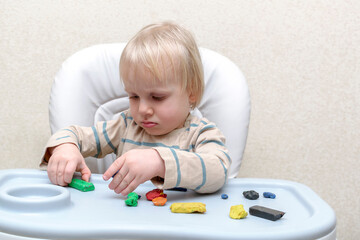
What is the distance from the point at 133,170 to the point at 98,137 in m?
Result: 0.27

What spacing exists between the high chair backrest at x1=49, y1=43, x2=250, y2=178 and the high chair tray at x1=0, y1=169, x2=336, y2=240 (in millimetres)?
227

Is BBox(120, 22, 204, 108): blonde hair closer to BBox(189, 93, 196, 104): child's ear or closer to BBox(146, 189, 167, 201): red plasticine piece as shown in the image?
BBox(189, 93, 196, 104): child's ear

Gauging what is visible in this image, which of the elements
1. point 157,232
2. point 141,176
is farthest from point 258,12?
point 157,232

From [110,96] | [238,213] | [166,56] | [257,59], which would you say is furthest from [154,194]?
[257,59]

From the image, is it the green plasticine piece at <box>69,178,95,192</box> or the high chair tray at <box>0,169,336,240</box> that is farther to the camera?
the green plasticine piece at <box>69,178,95,192</box>

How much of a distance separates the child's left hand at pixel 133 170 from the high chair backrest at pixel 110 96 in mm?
314

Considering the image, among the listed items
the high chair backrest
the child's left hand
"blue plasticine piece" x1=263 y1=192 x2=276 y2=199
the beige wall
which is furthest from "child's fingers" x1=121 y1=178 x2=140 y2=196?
the beige wall

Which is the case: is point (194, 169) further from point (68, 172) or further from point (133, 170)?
point (68, 172)

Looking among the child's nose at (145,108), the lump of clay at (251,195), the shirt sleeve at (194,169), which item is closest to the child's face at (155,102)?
the child's nose at (145,108)

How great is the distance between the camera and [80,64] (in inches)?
38.9

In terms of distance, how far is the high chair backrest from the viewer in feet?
3.13

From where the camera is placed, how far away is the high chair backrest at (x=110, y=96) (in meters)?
0.95

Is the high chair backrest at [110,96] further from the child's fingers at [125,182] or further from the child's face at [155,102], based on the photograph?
the child's fingers at [125,182]

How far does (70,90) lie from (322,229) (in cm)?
65
